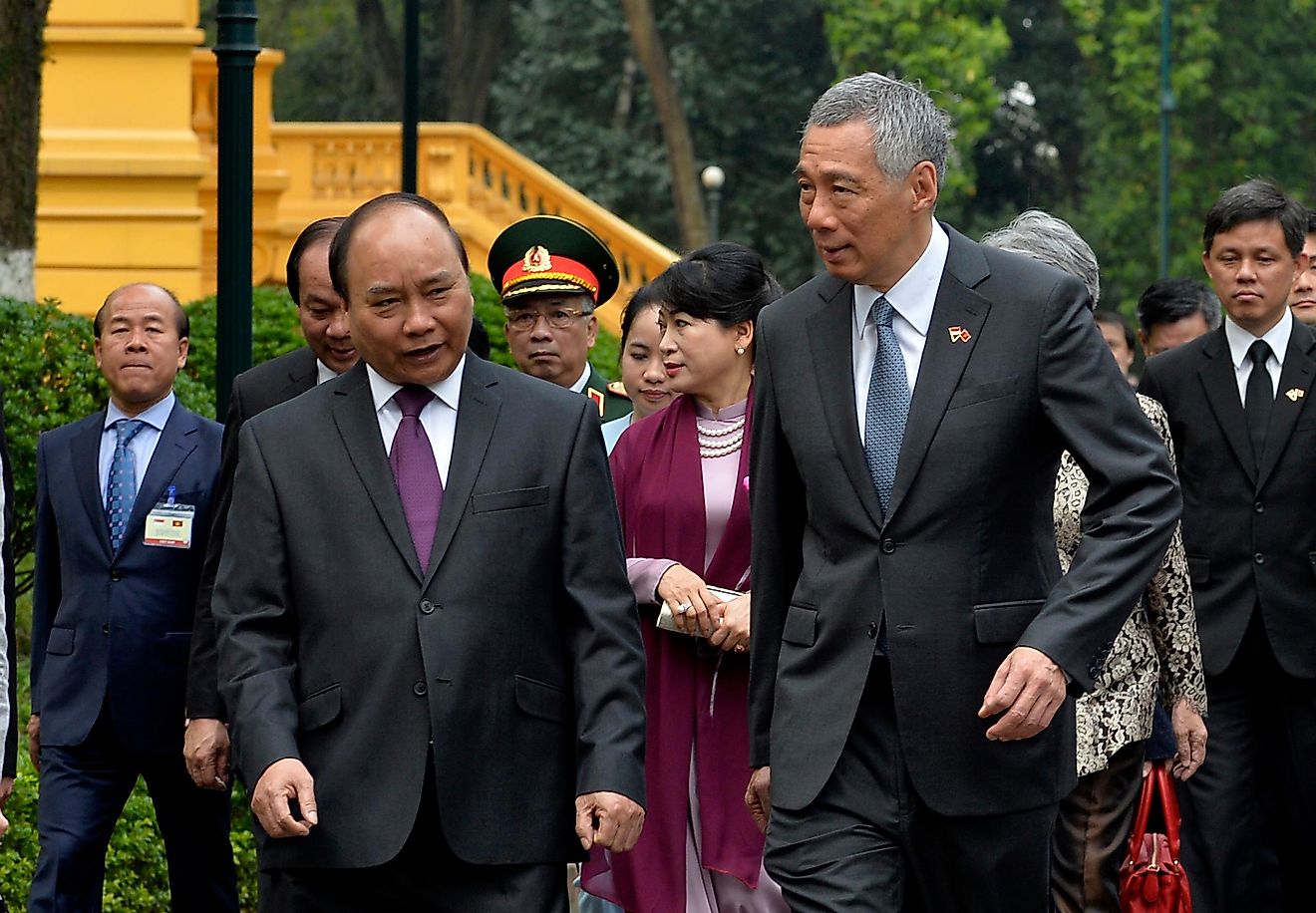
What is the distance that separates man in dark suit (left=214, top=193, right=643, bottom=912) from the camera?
4.89 meters

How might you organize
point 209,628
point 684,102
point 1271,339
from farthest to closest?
point 684,102, point 1271,339, point 209,628

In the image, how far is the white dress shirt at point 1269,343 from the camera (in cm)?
762

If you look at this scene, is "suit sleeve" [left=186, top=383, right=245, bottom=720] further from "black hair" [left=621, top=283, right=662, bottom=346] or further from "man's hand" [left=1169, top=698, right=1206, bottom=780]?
"man's hand" [left=1169, top=698, right=1206, bottom=780]

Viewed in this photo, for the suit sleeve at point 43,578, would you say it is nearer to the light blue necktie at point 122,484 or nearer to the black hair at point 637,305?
the light blue necktie at point 122,484

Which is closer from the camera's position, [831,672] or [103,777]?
[831,672]

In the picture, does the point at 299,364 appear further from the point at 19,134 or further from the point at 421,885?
the point at 19,134

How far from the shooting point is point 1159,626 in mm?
6438

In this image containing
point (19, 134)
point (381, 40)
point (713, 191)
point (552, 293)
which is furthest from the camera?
point (713, 191)

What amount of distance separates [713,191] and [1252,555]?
103 ft

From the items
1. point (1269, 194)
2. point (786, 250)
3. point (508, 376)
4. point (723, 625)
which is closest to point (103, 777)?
point (723, 625)

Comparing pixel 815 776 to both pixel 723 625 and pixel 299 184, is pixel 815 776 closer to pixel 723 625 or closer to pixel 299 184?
pixel 723 625

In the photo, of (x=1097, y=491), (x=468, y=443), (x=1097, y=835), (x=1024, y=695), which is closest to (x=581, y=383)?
(x=1097, y=835)

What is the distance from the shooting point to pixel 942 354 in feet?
16.3

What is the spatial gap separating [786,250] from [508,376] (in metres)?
36.0
